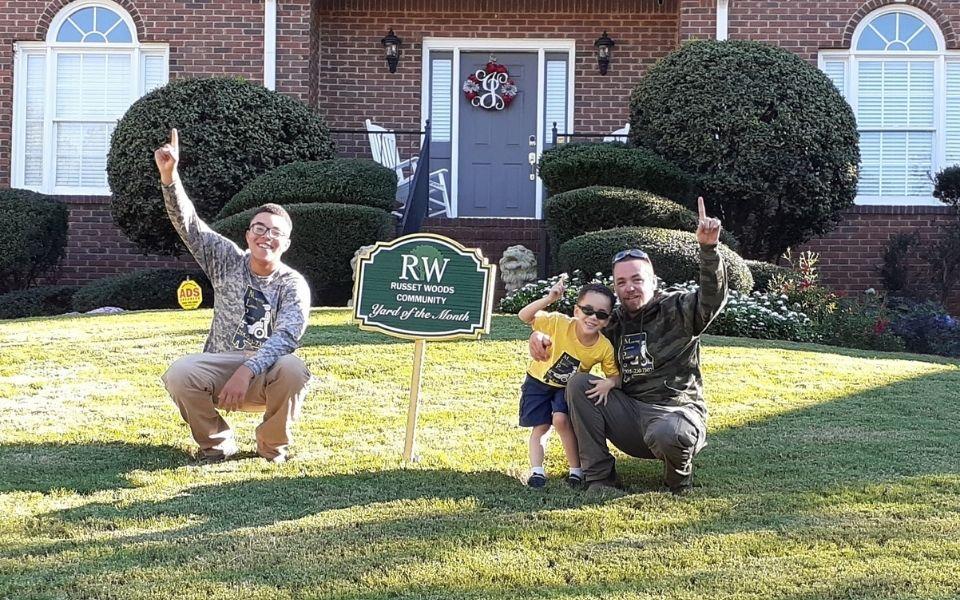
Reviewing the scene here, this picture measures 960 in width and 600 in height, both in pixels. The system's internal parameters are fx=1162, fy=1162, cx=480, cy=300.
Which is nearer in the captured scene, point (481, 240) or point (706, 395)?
point (706, 395)

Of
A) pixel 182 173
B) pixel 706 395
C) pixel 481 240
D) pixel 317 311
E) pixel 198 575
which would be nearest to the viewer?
pixel 198 575

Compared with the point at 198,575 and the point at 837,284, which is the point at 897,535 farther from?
the point at 837,284

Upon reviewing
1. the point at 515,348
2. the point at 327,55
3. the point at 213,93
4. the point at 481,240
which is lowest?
→ the point at 515,348

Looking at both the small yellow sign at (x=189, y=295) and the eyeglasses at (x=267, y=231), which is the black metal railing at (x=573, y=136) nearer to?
the small yellow sign at (x=189, y=295)

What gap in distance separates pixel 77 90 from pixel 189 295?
14.5 feet

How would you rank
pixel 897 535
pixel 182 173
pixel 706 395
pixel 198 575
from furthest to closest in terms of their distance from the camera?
pixel 182 173
pixel 706 395
pixel 897 535
pixel 198 575

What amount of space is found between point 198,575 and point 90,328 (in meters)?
5.97

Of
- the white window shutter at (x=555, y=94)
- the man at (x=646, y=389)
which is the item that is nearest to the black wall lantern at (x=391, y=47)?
the white window shutter at (x=555, y=94)

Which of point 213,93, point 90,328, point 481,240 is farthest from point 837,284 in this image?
point 90,328

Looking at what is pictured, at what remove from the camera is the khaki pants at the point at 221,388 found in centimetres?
532

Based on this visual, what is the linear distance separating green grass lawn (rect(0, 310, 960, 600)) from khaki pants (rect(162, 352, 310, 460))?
129mm

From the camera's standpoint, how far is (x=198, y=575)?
3855 mm

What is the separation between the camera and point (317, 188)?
1160 centimetres

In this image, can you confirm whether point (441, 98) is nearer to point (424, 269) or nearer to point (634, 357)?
point (424, 269)
